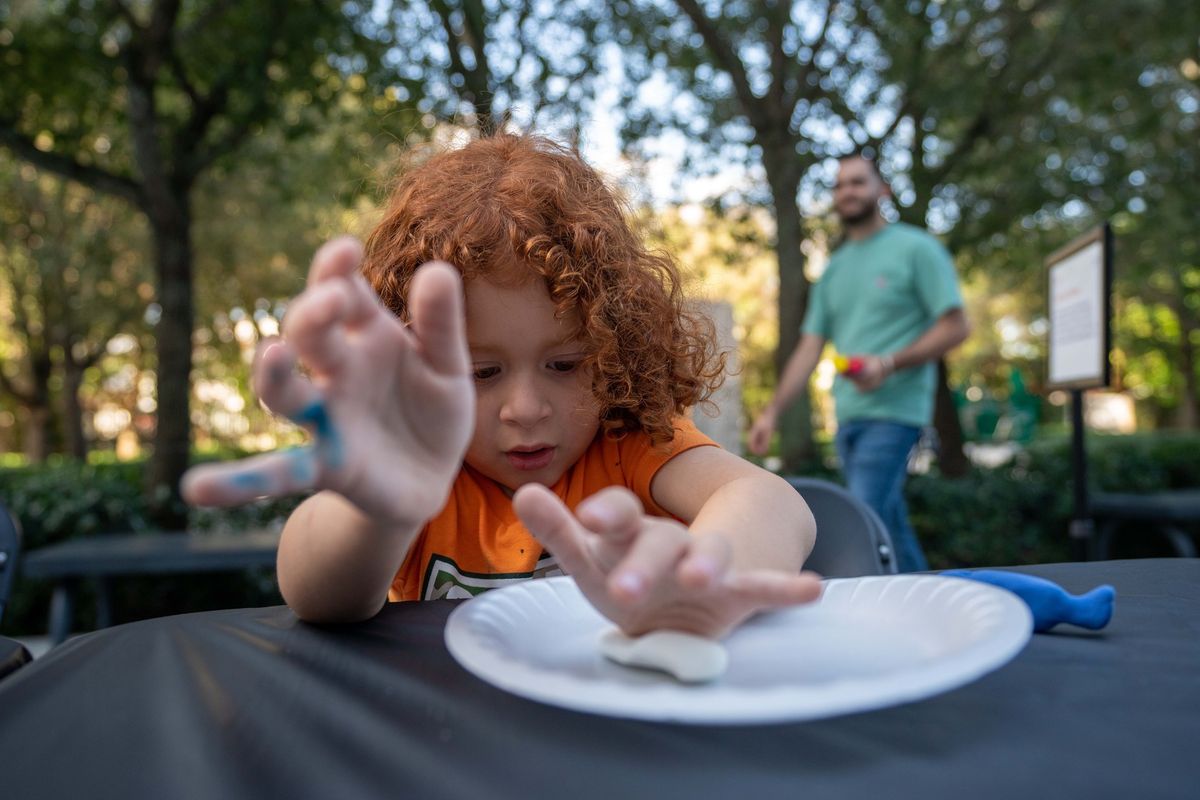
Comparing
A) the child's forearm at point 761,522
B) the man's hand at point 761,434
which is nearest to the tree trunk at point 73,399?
the man's hand at point 761,434

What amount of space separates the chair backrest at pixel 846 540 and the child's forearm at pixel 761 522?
48 centimetres

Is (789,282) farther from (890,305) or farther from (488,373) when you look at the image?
(488,373)

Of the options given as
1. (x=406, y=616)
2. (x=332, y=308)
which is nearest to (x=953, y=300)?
(x=406, y=616)

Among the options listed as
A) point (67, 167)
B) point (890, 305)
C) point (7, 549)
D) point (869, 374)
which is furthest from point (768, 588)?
point (67, 167)

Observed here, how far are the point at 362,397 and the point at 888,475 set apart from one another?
307cm

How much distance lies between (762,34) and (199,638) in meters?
6.45

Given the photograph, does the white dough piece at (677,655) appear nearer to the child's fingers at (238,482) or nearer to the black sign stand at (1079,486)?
the child's fingers at (238,482)

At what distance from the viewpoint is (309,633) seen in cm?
96

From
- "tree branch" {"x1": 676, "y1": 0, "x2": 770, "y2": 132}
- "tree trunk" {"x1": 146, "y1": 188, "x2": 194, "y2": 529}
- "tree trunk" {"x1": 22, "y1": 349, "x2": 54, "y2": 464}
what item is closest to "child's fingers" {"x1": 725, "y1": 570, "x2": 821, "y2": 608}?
"tree trunk" {"x1": 146, "y1": 188, "x2": 194, "y2": 529}

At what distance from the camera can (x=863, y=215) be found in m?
3.69

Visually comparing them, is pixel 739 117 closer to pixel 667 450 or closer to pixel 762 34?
pixel 762 34

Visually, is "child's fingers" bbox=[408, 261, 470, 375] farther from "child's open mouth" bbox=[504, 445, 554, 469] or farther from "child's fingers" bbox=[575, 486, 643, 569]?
"child's open mouth" bbox=[504, 445, 554, 469]

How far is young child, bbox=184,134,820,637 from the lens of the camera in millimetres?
573

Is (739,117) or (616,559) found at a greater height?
(739,117)
